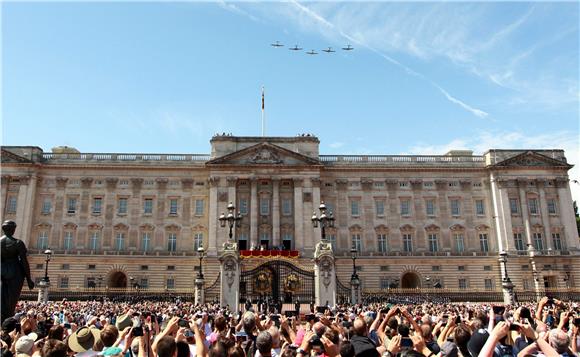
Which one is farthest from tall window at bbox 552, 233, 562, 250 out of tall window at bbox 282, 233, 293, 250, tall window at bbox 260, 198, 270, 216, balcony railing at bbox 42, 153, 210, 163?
balcony railing at bbox 42, 153, 210, 163

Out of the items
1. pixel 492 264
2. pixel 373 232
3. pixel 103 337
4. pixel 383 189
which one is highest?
pixel 383 189

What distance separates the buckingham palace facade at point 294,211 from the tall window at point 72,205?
183 millimetres

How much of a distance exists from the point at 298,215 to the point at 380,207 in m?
11.3

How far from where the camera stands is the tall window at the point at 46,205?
57.8 meters

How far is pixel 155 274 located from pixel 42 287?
16235 millimetres

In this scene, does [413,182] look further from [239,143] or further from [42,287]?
[42,287]

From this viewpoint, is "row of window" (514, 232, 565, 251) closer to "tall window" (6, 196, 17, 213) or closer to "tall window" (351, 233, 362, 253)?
"tall window" (351, 233, 362, 253)

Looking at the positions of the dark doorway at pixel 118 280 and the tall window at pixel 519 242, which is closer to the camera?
the dark doorway at pixel 118 280

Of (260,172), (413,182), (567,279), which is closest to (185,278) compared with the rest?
(260,172)

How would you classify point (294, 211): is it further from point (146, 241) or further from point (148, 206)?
point (146, 241)

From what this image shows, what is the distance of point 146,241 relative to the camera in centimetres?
5791

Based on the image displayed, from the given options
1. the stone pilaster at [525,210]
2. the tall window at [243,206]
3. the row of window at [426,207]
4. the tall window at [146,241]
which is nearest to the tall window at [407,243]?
the row of window at [426,207]

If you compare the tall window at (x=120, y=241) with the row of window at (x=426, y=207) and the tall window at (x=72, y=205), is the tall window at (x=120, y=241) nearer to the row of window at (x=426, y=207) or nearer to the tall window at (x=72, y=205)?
the tall window at (x=72, y=205)

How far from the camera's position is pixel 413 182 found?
60.8m
